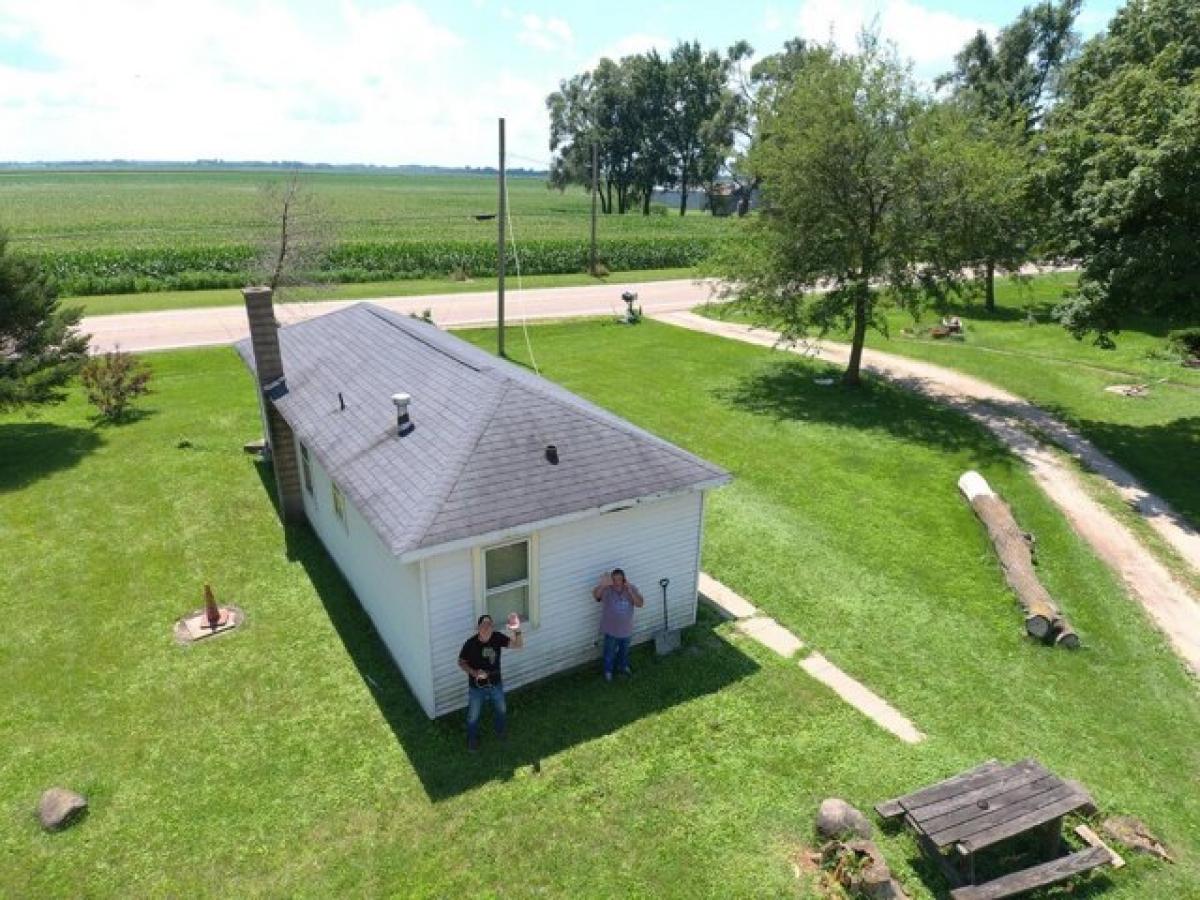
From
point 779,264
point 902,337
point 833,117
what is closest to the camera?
point 833,117

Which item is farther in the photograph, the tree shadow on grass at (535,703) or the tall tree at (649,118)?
the tall tree at (649,118)

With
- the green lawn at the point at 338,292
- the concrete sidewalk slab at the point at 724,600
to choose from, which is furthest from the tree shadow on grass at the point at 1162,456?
the green lawn at the point at 338,292

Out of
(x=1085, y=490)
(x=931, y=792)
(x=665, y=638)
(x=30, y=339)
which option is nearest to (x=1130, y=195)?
(x=1085, y=490)

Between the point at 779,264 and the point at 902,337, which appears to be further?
the point at 902,337

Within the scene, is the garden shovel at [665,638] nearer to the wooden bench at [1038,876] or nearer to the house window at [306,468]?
the wooden bench at [1038,876]

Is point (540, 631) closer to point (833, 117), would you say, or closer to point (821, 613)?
point (821, 613)

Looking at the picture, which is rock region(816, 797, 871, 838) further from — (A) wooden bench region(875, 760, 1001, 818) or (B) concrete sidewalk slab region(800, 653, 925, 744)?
(B) concrete sidewalk slab region(800, 653, 925, 744)

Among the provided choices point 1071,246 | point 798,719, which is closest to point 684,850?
point 798,719
